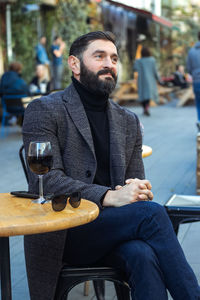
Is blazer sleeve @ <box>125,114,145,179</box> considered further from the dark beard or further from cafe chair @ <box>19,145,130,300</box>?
cafe chair @ <box>19,145,130,300</box>

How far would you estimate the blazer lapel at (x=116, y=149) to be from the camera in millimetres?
3006

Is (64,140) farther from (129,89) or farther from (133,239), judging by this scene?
(129,89)

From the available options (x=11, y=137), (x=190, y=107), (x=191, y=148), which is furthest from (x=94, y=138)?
(x=190, y=107)

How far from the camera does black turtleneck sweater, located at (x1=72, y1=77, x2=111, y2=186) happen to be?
3.02 metres

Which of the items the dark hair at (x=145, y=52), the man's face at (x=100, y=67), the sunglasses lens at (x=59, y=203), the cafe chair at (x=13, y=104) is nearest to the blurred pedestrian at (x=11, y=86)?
the cafe chair at (x=13, y=104)

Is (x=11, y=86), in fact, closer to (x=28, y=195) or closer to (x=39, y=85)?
(x=39, y=85)

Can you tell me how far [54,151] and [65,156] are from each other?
8 centimetres

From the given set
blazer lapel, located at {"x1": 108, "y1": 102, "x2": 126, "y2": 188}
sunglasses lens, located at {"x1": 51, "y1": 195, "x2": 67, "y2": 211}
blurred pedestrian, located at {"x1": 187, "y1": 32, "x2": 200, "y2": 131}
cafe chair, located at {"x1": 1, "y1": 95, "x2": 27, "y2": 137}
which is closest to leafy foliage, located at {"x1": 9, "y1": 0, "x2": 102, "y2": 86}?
cafe chair, located at {"x1": 1, "y1": 95, "x2": 27, "y2": 137}

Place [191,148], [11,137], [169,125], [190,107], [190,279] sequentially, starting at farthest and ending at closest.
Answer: [190,107] → [169,125] → [11,137] → [191,148] → [190,279]

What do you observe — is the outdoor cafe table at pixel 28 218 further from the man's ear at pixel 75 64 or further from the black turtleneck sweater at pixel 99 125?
the man's ear at pixel 75 64

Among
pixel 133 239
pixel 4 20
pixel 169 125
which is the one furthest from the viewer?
pixel 4 20

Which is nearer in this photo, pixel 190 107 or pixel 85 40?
pixel 85 40

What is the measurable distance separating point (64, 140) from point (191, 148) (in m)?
6.97

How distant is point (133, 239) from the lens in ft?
8.58
